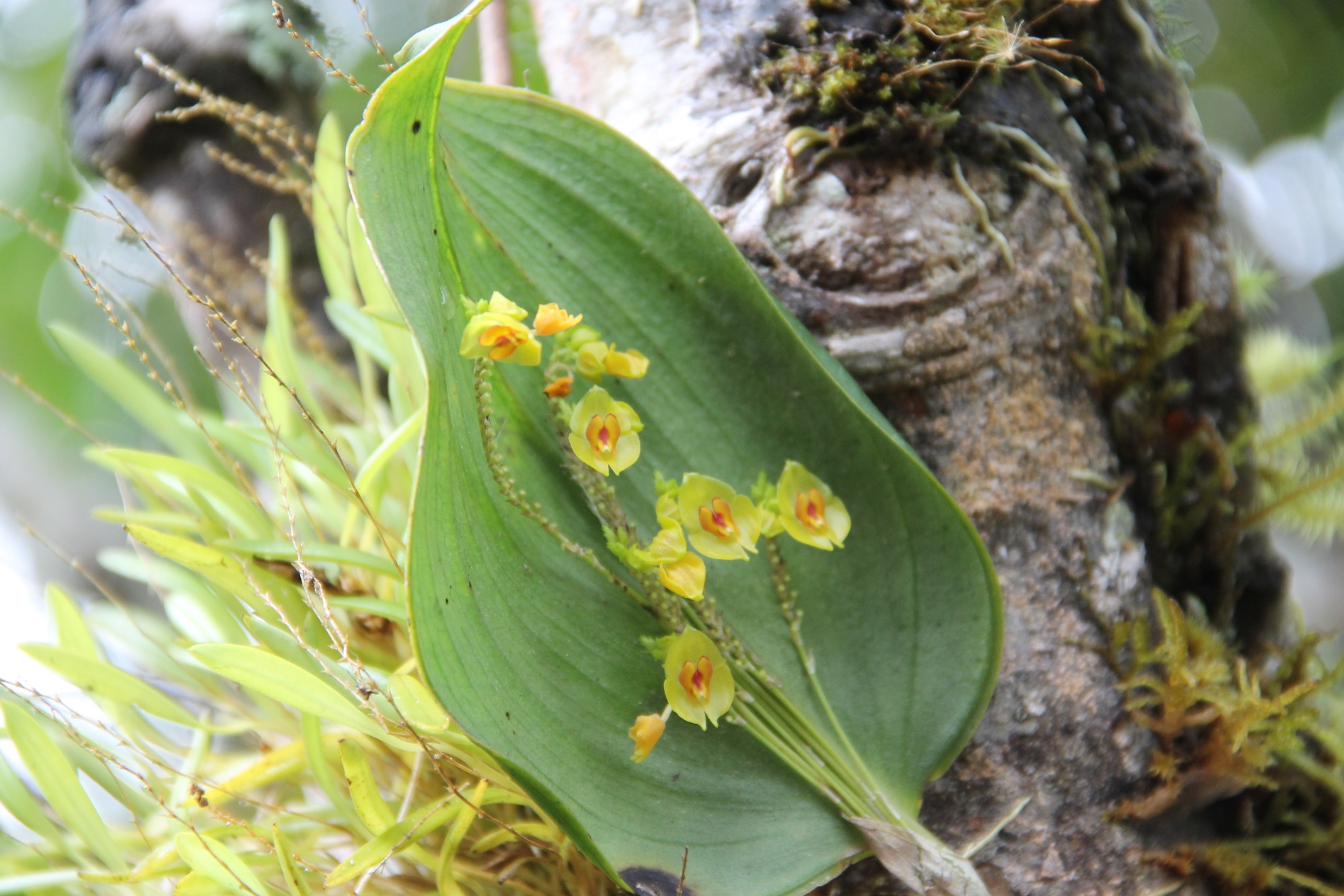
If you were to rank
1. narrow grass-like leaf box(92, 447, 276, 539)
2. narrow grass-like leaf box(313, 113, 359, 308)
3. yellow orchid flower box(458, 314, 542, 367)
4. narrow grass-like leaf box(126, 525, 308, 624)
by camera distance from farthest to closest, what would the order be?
1. narrow grass-like leaf box(313, 113, 359, 308)
2. narrow grass-like leaf box(92, 447, 276, 539)
3. narrow grass-like leaf box(126, 525, 308, 624)
4. yellow orchid flower box(458, 314, 542, 367)

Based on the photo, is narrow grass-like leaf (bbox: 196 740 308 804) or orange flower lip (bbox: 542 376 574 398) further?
narrow grass-like leaf (bbox: 196 740 308 804)

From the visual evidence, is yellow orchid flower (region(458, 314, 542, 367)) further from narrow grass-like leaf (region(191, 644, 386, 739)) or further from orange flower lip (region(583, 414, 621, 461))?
narrow grass-like leaf (region(191, 644, 386, 739))

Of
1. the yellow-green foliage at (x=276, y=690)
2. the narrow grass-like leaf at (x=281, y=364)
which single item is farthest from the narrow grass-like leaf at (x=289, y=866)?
the narrow grass-like leaf at (x=281, y=364)

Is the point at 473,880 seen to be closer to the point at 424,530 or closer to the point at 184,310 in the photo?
the point at 424,530

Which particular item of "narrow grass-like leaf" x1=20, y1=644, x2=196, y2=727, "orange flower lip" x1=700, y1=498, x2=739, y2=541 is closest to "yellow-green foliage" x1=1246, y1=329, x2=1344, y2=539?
"orange flower lip" x1=700, y1=498, x2=739, y2=541

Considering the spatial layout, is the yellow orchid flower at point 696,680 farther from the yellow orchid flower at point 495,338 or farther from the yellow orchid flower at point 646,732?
the yellow orchid flower at point 495,338

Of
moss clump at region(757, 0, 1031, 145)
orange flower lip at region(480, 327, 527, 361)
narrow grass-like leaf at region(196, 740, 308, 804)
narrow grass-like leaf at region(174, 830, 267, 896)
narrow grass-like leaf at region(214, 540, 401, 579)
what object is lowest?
narrow grass-like leaf at region(196, 740, 308, 804)

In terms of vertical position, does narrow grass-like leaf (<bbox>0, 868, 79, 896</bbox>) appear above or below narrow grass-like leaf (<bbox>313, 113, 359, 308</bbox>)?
below
